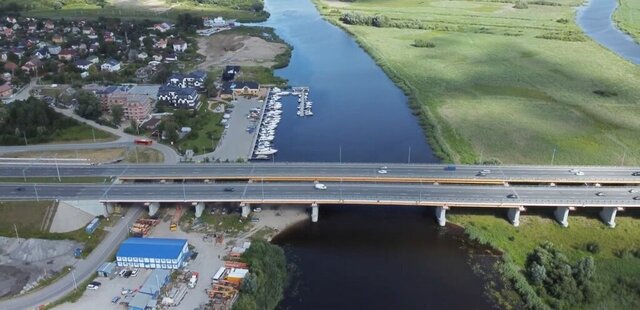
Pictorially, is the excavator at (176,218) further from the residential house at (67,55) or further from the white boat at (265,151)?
the residential house at (67,55)

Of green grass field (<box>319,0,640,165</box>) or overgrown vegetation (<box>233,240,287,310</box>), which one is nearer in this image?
overgrown vegetation (<box>233,240,287,310</box>)

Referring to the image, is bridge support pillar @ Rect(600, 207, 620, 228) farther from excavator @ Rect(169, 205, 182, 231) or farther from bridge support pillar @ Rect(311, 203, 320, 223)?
excavator @ Rect(169, 205, 182, 231)

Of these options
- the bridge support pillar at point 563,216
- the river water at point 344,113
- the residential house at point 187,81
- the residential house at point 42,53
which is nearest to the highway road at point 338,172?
the bridge support pillar at point 563,216

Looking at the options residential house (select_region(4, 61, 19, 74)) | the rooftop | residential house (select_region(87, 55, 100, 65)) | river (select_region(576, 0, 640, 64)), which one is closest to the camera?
the rooftop

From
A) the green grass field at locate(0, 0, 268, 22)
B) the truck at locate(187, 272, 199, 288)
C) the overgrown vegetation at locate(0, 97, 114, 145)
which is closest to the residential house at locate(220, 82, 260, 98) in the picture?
the overgrown vegetation at locate(0, 97, 114, 145)

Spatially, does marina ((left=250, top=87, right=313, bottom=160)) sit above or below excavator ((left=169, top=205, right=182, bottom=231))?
above

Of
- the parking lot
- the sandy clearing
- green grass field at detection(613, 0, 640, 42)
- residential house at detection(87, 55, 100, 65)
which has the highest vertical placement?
green grass field at detection(613, 0, 640, 42)

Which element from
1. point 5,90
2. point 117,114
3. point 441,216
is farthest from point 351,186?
point 5,90

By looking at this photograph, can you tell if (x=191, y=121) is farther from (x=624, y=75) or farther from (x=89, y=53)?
(x=624, y=75)
